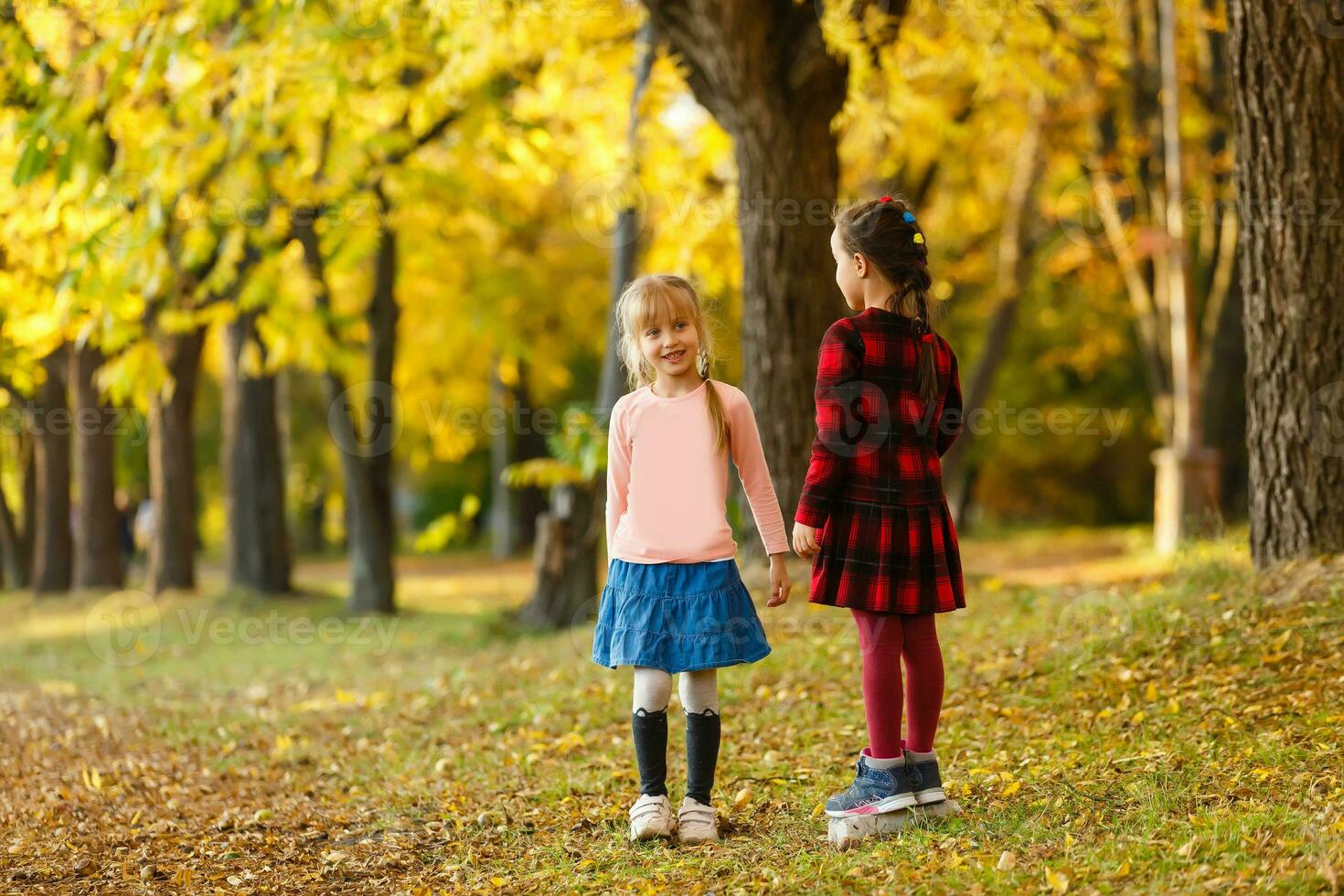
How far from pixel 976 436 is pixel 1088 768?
18441 mm

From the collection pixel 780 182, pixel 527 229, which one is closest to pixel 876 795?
pixel 780 182

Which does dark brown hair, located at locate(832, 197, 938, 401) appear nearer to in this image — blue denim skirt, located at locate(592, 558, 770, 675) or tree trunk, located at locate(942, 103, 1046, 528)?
blue denim skirt, located at locate(592, 558, 770, 675)

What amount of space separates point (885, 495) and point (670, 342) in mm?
777

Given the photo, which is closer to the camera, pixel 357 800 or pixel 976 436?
pixel 357 800

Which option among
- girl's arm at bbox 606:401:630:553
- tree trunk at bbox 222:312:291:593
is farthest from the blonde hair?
tree trunk at bbox 222:312:291:593

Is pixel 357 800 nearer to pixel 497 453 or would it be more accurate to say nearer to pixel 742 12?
pixel 742 12

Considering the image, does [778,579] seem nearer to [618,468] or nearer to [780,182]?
[618,468]

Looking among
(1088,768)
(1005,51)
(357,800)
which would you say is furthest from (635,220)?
(1088,768)

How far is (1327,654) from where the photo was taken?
5.21 m

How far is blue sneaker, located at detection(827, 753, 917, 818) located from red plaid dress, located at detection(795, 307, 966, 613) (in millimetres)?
507

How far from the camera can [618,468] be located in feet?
13.5

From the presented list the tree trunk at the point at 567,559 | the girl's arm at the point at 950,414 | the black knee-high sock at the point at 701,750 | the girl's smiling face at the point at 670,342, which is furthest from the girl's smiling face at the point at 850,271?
the tree trunk at the point at 567,559

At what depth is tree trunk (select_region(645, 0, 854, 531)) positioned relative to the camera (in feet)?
24.1

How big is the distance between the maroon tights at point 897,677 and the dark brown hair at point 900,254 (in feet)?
2.21
